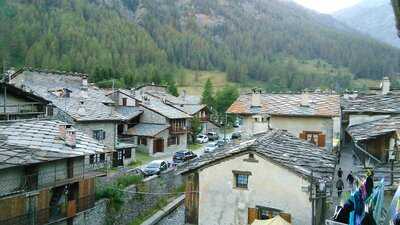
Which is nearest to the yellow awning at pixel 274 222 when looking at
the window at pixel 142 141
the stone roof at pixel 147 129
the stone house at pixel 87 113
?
the stone house at pixel 87 113

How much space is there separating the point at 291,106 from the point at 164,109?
102 feet

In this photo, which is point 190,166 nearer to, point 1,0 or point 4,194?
point 4,194

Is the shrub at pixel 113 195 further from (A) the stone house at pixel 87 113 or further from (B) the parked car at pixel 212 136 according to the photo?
(B) the parked car at pixel 212 136

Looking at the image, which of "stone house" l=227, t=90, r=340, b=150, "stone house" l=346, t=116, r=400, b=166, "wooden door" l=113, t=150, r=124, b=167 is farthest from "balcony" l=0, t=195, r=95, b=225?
"wooden door" l=113, t=150, r=124, b=167

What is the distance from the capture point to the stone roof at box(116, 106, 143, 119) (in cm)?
5844

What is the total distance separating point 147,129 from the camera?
189ft

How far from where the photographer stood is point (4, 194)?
2262cm

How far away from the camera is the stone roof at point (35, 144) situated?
23016 millimetres

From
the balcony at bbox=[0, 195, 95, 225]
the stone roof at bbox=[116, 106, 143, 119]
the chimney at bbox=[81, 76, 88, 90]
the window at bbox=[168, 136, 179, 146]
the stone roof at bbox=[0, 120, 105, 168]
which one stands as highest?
the chimney at bbox=[81, 76, 88, 90]

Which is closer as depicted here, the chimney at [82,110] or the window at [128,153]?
the chimney at [82,110]

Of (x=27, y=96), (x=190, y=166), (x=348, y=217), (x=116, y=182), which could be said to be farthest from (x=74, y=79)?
(x=348, y=217)

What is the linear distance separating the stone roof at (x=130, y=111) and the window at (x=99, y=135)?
40.7 feet

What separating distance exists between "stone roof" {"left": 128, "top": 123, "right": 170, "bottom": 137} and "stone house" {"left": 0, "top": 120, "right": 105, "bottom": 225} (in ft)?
87.7

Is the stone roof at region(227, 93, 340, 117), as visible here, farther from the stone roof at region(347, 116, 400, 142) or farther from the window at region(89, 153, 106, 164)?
the window at region(89, 153, 106, 164)
